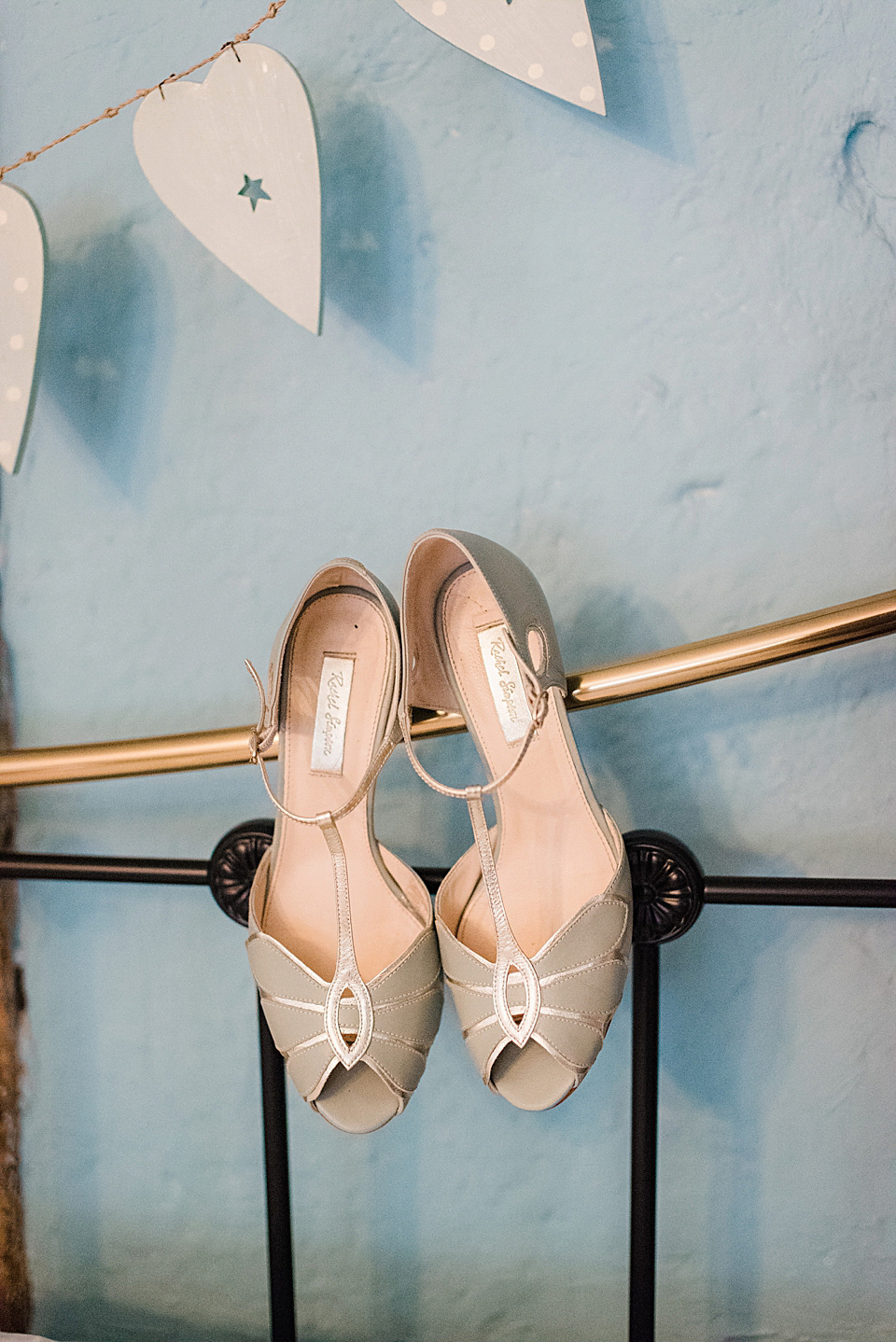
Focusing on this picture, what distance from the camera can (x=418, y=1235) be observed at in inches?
32.2

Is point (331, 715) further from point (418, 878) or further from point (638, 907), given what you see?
point (638, 907)

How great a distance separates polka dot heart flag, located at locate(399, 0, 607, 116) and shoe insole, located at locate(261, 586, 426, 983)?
1.30ft

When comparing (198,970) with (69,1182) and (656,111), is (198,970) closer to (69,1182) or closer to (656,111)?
(69,1182)

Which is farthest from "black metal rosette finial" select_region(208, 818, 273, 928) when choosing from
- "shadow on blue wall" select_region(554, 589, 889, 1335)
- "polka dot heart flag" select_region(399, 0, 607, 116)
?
"polka dot heart flag" select_region(399, 0, 607, 116)

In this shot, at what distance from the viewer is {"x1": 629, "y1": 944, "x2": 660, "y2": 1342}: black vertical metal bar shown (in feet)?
2.10

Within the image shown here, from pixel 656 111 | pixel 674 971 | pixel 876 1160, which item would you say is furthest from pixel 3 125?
pixel 876 1160

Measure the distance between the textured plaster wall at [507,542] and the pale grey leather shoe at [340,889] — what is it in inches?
3.9

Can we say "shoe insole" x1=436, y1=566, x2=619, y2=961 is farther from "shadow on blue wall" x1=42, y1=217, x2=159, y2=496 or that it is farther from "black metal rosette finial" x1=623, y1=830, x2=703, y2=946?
"shadow on blue wall" x1=42, y1=217, x2=159, y2=496

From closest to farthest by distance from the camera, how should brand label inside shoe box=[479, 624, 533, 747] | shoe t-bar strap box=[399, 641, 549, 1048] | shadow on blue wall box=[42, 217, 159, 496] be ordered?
shoe t-bar strap box=[399, 641, 549, 1048], brand label inside shoe box=[479, 624, 533, 747], shadow on blue wall box=[42, 217, 159, 496]

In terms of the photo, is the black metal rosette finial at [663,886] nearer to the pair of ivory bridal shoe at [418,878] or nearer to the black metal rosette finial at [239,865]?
the pair of ivory bridal shoe at [418,878]

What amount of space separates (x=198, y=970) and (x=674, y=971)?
17.7 inches

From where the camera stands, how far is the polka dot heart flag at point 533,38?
0.62 meters

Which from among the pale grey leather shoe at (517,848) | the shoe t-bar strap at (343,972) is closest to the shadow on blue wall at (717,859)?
the pale grey leather shoe at (517,848)

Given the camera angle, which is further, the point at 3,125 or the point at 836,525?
the point at 3,125
